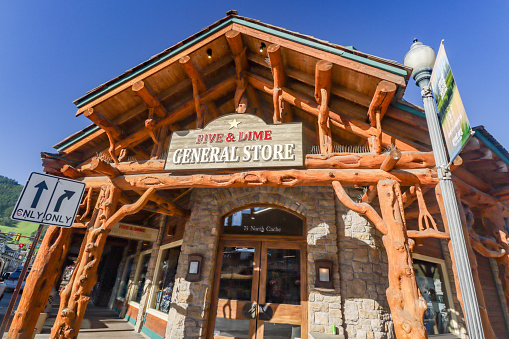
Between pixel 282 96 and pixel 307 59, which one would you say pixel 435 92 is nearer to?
pixel 307 59

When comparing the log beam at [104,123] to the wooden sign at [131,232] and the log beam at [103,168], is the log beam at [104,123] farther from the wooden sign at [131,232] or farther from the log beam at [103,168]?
the wooden sign at [131,232]

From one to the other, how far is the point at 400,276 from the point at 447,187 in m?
1.56

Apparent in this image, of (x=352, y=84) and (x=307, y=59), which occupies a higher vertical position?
(x=307, y=59)

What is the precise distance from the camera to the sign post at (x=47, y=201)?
3.11m

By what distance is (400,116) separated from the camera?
4941 mm

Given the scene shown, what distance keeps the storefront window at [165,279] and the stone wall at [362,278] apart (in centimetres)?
502

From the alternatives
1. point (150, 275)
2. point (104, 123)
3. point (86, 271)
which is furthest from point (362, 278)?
point (104, 123)

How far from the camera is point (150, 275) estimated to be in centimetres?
897

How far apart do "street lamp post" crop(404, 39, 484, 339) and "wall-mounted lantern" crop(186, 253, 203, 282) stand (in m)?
5.41

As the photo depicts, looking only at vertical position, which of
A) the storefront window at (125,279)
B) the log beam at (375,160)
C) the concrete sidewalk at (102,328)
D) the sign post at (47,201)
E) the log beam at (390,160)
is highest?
the log beam at (375,160)

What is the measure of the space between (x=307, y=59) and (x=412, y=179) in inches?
128

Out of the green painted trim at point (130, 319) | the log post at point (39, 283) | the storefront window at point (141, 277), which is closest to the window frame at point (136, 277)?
the storefront window at point (141, 277)

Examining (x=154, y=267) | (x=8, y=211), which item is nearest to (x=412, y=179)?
(x=154, y=267)

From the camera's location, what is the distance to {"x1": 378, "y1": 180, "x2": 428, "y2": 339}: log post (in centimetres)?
341
